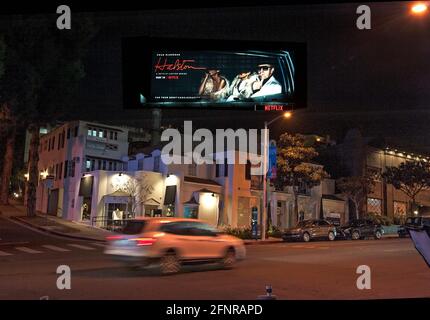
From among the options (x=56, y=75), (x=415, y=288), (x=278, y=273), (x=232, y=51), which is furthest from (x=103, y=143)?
(x=415, y=288)

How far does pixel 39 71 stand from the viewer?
103ft

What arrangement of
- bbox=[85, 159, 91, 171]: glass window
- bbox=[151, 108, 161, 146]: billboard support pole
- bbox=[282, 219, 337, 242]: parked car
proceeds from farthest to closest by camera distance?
bbox=[151, 108, 161, 146]: billboard support pole → bbox=[85, 159, 91, 171]: glass window → bbox=[282, 219, 337, 242]: parked car

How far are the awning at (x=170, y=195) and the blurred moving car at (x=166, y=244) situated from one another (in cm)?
2229

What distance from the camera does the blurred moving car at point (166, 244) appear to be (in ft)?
44.9

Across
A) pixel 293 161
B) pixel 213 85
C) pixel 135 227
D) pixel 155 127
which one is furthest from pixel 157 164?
pixel 135 227

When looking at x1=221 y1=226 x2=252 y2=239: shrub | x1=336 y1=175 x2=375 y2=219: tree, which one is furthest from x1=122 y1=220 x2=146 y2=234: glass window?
x1=336 y1=175 x2=375 y2=219: tree

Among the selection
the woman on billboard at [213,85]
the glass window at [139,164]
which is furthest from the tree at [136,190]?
the woman on billboard at [213,85]

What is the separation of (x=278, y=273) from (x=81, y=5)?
920cm

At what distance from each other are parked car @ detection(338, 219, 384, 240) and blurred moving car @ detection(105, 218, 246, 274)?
21135 millimetres

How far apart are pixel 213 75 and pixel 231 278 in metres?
12.7

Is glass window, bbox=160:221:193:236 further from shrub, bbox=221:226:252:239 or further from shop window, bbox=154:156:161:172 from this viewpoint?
shop window, bbox=154:156:161:172

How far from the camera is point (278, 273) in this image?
1441 cm

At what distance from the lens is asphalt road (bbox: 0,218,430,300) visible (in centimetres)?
1068
